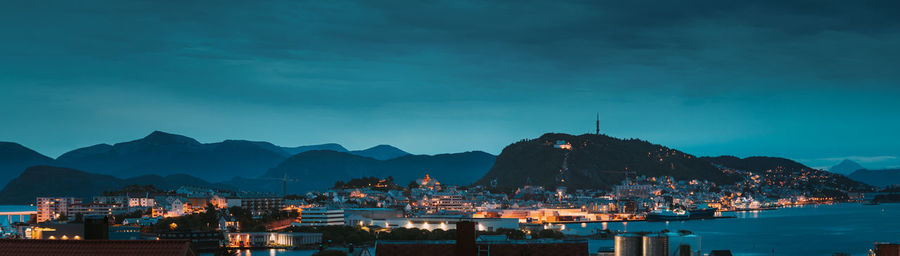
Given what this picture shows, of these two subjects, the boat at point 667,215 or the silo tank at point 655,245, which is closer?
the silo tank at point 655,245

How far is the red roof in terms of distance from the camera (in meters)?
8.06

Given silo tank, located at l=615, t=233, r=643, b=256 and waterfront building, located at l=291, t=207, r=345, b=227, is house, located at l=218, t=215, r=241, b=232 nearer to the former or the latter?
waterfront building, located at l=291, t=207, r=345, b=227

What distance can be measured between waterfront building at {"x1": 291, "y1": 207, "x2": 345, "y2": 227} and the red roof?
66896mm

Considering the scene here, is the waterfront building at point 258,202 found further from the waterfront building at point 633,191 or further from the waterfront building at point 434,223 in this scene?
the waterfront building at point 633,191

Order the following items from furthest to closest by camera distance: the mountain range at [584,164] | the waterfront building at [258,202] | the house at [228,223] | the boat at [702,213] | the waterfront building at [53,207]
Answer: the mountain range at [584,164] < the boat at [702,213] < the waterfront building at [53,207] < the waterfront building at [258,202] < the house at [228,223]

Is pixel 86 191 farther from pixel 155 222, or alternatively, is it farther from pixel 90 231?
pixel 90 231

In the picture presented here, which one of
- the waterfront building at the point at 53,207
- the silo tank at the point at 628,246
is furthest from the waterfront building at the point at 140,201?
the silo tank at the point at 628,246

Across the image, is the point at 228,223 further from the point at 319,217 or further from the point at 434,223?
the point at 434,223

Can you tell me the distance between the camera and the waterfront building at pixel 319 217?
7600cm

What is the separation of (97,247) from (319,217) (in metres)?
69.1

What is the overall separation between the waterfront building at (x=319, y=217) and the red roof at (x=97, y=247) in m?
66.9

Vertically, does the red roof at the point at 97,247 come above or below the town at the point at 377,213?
above

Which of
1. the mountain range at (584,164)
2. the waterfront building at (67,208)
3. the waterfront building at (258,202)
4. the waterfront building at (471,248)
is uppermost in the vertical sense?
the mountain range at (584,164)

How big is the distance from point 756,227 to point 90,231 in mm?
80266
